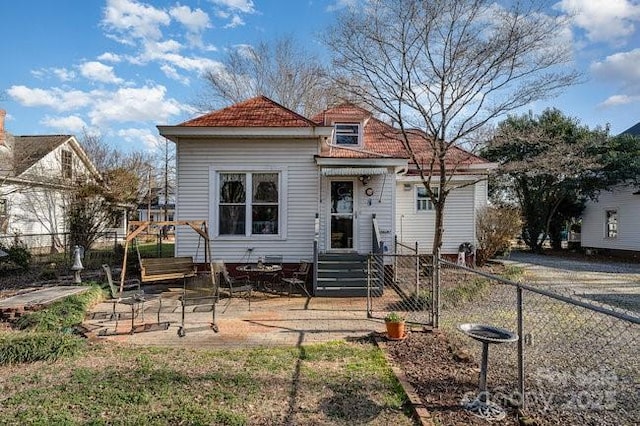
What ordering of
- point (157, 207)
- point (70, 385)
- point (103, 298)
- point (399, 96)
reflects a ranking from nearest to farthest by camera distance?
point (70, 385), point (103, 298), point (399, 96), point (157, 207)

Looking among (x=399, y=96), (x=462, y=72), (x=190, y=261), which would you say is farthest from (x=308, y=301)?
(x=462, y=72)

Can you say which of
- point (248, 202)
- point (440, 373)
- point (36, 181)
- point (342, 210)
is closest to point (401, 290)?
point (342, 210)

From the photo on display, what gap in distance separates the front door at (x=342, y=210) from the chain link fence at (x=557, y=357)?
383 centimetres

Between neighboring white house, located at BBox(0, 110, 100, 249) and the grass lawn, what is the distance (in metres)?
14.8

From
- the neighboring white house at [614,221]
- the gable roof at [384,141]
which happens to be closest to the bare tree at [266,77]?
the gable roof at [384,141]

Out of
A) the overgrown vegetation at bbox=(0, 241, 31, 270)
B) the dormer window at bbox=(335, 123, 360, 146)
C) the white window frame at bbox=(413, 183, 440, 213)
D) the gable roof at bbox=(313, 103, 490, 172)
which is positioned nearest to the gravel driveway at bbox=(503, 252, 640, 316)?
the white window frame at bbox=(413, 183, 440, 213)

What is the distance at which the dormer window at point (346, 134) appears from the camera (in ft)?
50.8

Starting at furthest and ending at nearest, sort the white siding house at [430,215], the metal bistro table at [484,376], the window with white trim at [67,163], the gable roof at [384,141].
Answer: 1. the window with white trim at [67,163]
2. the white siding house at [430,215]
3. the gable roof at [384,141]
4. the metal bistro table at [484,376]

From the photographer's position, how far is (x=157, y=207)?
47844 mm

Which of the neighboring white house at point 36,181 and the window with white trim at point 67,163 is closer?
the neighboring white house at point 36,181

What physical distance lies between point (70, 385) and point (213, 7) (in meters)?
12.6

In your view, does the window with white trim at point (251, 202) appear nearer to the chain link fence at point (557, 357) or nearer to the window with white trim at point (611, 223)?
the chain link fence at point (557, 357)

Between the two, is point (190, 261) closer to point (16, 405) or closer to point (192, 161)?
point (192, 161)

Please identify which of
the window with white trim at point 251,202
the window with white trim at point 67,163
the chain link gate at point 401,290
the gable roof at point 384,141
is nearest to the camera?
the chain link gate at point 401,290
